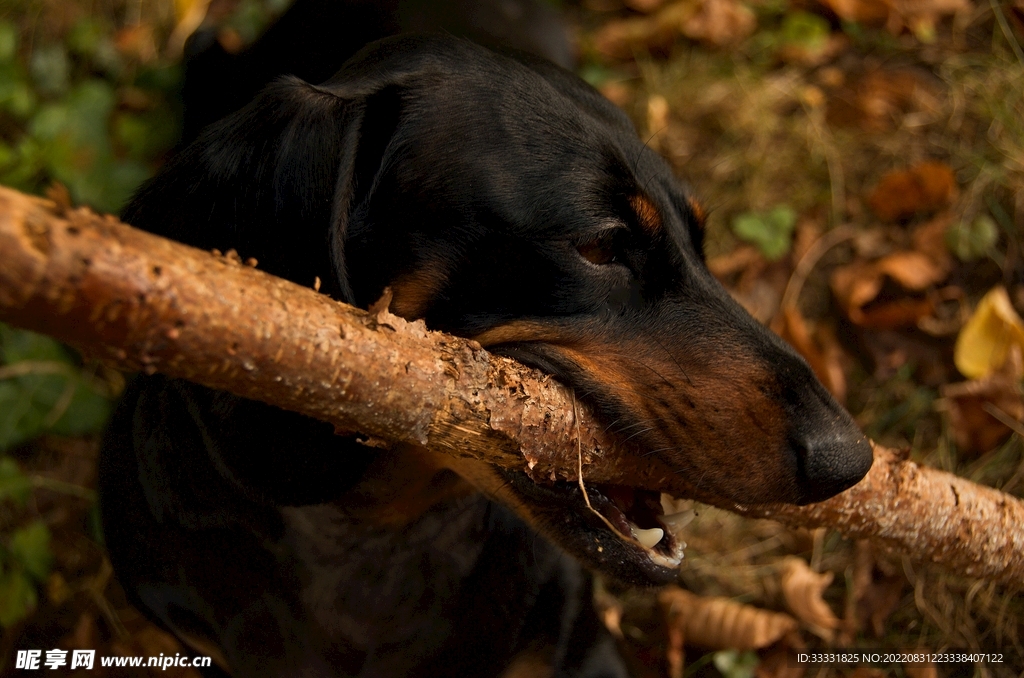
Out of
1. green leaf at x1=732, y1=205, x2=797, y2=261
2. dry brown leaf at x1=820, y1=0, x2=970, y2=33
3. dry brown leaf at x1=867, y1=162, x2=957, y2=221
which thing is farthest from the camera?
dry brown leaf at x1=820, y1=0, x2=970, y2=33

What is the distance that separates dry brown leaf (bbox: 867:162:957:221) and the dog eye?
6.63 feet

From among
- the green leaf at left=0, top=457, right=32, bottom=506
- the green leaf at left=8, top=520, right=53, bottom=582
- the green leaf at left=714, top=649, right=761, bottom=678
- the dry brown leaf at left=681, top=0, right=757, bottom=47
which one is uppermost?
the dry brown leaf at left=681, top=0, right=757, bottom=47

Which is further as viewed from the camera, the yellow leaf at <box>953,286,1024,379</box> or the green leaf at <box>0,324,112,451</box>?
the green leaf at <box>0,324,112,451</box>

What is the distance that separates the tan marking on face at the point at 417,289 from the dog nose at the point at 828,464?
0.76 metres

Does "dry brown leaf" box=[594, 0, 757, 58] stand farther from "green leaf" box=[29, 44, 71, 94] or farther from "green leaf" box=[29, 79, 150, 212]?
"green leaf" box=[29, 44, 71, 94]

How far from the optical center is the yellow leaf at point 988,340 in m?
2.86

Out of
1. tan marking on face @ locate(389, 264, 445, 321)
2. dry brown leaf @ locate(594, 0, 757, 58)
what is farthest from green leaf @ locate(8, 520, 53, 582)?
dry brown leaf @ locate(594, 0, 757, 58)

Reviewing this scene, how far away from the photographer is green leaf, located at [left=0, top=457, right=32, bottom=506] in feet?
9.82

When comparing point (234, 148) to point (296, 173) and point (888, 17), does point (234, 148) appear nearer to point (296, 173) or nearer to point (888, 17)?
point (296, 173)

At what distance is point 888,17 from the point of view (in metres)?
3.72

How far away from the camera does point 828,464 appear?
1591 millimetres

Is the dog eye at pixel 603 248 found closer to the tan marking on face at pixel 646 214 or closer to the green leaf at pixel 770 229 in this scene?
the tan marking on face at pixel 646 214

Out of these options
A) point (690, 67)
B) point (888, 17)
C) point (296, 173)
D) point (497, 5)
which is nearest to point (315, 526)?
point (296, 173)

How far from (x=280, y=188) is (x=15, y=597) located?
1.98 meters
